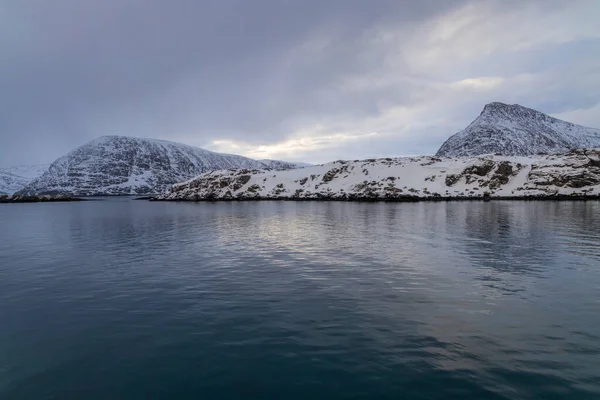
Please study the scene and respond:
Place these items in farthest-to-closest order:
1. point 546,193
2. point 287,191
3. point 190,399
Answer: point 287,191 → point 546,193 → point 190,399

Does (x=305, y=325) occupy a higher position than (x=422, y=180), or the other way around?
(x=422, y=180)

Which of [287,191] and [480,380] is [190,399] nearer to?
[480,380]

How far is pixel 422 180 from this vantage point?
489 ft

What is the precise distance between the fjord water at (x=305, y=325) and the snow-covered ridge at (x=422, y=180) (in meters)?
111

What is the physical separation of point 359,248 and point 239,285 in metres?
14.9

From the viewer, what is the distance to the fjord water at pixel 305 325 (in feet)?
33.5

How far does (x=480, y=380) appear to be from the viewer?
10.1m

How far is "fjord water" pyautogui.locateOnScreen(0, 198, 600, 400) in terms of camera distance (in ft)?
33.5

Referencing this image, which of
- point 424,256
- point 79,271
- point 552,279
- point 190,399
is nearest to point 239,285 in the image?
point 190,399

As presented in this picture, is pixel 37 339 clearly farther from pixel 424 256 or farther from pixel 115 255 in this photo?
pixel 424 256

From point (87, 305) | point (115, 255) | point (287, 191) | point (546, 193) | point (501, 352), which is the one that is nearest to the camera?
point (501, 352)

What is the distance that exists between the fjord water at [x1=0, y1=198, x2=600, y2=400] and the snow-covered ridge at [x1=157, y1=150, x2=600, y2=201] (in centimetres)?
11066

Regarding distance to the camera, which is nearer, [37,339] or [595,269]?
[37,339]

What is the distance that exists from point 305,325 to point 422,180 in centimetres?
14458
